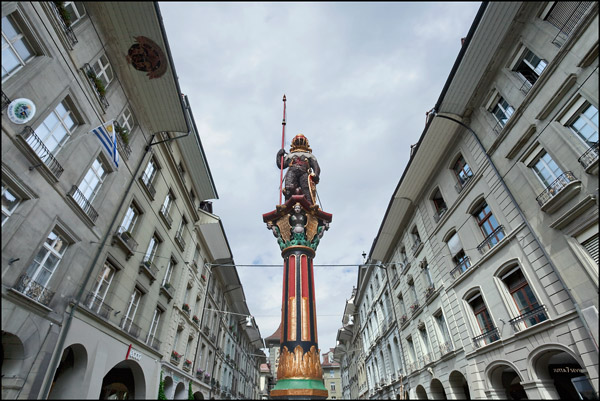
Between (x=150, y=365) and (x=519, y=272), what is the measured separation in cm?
1786

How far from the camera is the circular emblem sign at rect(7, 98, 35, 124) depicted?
841 centimetres

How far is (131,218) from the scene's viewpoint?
1529 centimetres

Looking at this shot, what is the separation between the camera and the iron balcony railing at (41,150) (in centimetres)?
902

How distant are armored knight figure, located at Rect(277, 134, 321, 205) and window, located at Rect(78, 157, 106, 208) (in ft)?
24.9

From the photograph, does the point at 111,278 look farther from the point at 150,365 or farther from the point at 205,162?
the point at 205,162

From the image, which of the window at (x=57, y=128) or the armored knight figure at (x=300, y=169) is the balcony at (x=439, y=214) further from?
the window at (x=57, y=128)

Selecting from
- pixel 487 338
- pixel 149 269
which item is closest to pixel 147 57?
pixel 149 269

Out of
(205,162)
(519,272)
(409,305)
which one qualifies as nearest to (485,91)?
(519,272)

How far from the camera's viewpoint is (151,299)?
1631 cm

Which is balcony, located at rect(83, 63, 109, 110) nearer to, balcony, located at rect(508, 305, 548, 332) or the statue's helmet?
the statue's helmet

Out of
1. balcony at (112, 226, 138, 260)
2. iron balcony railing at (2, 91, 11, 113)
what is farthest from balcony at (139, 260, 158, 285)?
iron balcony railing at (2, 91, 11, 113)

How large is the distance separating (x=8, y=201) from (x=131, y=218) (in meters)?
6.65

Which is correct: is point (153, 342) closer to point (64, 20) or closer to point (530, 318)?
point (64, 20)

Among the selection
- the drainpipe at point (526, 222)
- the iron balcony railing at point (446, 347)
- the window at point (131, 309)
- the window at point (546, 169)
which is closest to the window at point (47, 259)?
the window at point (131, 309)
